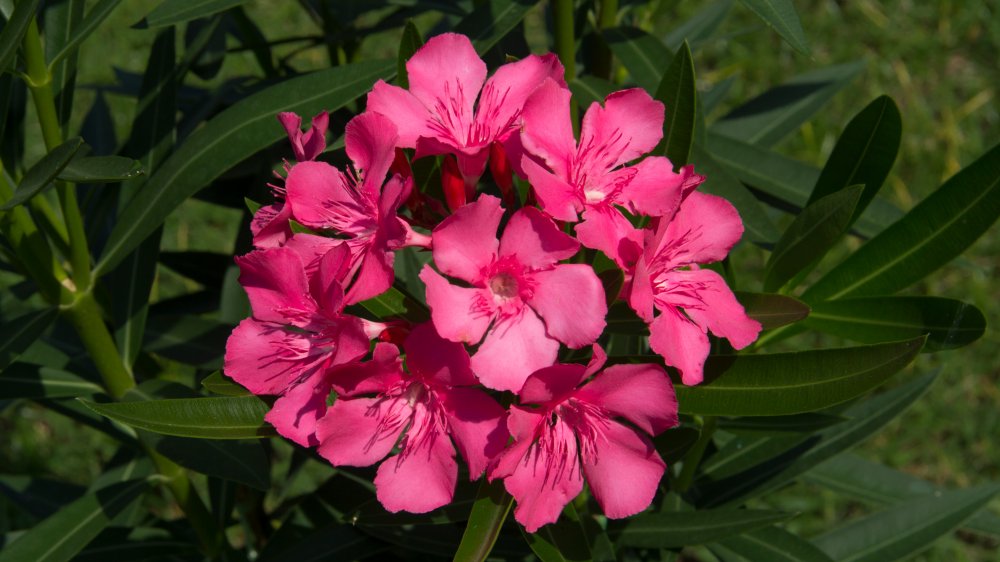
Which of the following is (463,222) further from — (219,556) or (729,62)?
(729,62)

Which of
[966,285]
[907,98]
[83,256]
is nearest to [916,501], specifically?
[83,256]

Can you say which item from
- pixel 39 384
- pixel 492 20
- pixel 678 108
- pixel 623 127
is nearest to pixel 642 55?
pixel 492 20

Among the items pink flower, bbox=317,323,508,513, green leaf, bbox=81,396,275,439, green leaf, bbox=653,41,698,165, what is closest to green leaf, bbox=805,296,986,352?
green leaf, bbox=653,41,698,165

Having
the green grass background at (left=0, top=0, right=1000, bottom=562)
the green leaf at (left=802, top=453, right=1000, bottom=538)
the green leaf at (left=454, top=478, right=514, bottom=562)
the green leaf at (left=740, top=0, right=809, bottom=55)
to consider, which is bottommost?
the green grass background at (left=0, top=0, right=1000, bottom=562)

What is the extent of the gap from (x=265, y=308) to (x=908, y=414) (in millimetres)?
2785

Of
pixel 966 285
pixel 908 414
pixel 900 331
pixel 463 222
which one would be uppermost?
pixel 463 222

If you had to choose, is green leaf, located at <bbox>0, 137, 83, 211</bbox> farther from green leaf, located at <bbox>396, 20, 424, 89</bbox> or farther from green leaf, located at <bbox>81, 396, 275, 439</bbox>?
green leaf, located at <bbox>396, 20, 424, 89</bbox>

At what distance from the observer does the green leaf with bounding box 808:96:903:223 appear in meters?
1.40

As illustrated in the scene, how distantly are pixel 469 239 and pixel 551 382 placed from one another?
0.55ft

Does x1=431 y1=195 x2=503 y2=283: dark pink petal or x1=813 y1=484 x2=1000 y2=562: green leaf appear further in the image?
x1=813 y1=484 x2=1000 y2=562: green leaf

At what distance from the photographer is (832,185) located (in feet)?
4.77

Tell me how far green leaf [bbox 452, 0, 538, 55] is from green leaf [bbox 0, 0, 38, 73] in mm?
599

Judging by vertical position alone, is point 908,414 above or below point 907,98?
below

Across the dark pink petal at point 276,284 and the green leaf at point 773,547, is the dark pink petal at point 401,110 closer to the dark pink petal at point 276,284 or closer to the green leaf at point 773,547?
the dark pink petal at point 276,284
